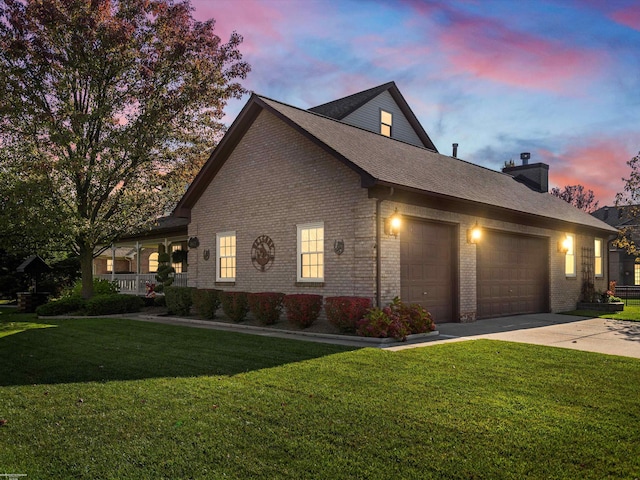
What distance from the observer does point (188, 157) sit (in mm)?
22656

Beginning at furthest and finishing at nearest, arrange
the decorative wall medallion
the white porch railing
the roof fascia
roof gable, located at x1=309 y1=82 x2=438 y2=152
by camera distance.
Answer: the white porch railing, roof gable, located at x1=309 y1=82 x2=438 y2=152, the decorative wall medallion, the roof fascia

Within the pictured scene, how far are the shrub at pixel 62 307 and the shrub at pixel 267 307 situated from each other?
8752 mm

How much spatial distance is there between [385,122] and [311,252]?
10.6 metres

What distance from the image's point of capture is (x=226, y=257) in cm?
1727

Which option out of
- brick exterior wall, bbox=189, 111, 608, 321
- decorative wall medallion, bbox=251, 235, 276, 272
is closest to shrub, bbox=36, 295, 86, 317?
brick exterior wall, bbox=189, 111, 608, 321

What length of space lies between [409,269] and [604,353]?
513cm

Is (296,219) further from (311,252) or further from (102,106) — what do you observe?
(102,106)

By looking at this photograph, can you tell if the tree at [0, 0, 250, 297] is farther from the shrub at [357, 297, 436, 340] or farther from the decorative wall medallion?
the shrub at [357, 297, 436, 340]

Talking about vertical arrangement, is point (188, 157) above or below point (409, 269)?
above

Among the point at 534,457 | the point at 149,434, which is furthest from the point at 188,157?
the point at 534,457

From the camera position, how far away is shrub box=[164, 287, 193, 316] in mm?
16734

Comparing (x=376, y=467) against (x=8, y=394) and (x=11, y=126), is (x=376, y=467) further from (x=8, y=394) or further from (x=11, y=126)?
(x=11, y=126)

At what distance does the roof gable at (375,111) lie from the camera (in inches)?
840

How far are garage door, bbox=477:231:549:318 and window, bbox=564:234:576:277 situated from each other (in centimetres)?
191
